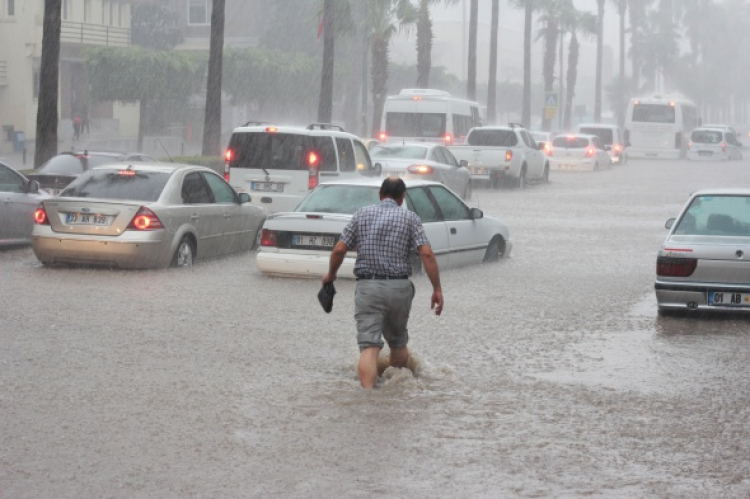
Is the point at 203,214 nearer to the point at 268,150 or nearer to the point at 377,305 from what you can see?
the point at 268,150

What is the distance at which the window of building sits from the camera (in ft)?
262

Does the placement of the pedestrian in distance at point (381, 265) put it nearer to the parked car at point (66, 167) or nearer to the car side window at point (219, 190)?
the car side window at point (219, 190)

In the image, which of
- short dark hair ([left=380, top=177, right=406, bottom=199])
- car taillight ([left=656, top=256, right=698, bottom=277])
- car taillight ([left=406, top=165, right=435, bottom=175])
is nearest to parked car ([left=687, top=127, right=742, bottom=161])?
car taillight ([left=406, top=165, right=435, bottom=175])

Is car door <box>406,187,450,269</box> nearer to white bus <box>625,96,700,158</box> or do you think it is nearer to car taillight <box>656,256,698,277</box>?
car taillight <box>656,256,698,277</box>

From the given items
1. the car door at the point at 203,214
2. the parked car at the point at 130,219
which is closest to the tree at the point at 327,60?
the car door at the point at 203,214

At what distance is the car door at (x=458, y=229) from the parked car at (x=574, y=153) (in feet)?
112

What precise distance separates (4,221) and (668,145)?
51327mm

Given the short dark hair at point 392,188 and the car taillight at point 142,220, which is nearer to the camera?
the short dark hair at point 392,188

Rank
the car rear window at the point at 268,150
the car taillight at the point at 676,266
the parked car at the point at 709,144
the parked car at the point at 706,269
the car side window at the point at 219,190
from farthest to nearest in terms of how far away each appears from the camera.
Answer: the parked car at the point at 709,144 → the car rear window at the point at 268,150 → the car side window at the point at 219,190 → the car taillight at the point at 676,266 → the parked car at the point at 706,269

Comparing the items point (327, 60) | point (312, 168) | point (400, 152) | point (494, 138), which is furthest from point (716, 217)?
point (327, 60)

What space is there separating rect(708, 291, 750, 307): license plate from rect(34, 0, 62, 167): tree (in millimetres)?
17310

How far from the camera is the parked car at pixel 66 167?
73.5 ft

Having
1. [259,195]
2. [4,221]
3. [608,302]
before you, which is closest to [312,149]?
[259,195]

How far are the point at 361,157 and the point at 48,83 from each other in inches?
311
